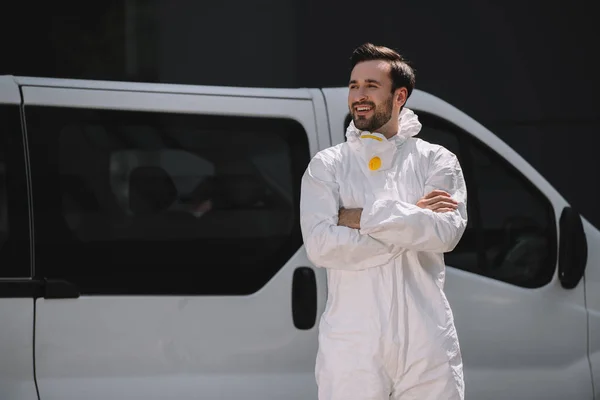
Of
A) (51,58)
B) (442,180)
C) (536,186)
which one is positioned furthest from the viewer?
(51,58)

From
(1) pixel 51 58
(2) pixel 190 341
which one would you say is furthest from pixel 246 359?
(1) pixel 51 58

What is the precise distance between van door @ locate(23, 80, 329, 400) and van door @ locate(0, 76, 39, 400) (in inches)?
1.8

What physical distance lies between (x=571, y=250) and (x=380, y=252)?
175 cm

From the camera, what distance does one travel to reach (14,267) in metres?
4.34

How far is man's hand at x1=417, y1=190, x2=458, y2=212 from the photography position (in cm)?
335

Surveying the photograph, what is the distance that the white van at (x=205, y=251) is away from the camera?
4391 mm

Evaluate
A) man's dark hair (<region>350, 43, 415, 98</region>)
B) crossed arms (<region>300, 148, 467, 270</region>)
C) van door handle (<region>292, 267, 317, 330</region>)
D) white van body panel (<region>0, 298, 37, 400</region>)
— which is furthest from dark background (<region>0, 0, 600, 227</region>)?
crossed arms (<region>300, 148, 467, 270</region>)

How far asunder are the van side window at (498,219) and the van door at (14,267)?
1.64 metres

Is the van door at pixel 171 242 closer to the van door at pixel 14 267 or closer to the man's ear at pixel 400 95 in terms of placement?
the van door at pixel 14 267

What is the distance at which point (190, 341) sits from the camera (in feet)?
14.9

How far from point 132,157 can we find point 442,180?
4.97 ft

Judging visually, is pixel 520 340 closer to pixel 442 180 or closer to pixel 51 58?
pixel 442 180

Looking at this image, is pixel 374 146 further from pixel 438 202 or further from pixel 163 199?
pixel 163 199

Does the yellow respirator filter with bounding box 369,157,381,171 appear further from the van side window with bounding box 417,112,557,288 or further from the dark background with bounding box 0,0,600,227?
the dark background with bounding box 0,0,600,227
